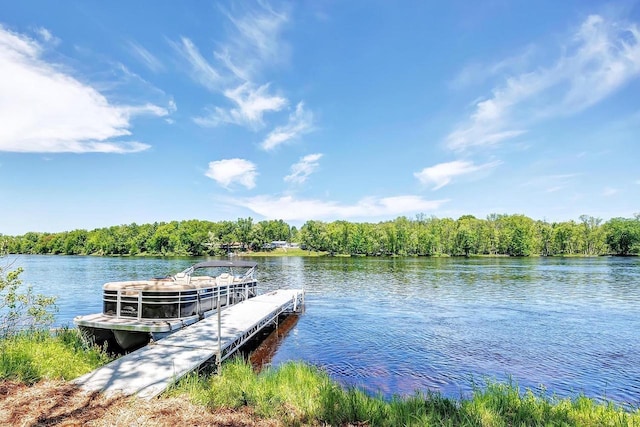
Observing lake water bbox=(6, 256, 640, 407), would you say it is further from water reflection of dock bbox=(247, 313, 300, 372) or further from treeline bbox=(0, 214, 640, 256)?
treeline bbox=(0, 214, 640, 256)

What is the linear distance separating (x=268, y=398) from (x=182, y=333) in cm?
634

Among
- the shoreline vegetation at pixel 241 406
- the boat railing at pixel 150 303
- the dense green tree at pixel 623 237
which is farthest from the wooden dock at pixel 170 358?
the dense green tree at pixel 623 237

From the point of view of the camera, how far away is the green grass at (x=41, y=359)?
748 cm

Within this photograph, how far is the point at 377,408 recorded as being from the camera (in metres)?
6.82

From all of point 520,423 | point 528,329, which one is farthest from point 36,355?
point 528,329

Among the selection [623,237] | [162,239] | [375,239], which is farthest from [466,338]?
[162,239]

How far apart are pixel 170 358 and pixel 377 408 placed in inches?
221

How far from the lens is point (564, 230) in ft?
364

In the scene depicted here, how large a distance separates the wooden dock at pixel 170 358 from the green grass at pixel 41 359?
0.58m

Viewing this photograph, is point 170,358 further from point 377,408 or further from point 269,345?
point 269,345

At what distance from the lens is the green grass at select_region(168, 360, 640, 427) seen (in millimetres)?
6332

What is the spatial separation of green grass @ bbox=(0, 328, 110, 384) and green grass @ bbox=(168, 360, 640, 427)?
2.60 metres

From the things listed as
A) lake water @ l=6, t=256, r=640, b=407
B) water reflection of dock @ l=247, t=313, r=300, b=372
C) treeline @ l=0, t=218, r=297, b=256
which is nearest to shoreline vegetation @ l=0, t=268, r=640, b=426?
lake water @ l=6, t=256, r=640, b=407

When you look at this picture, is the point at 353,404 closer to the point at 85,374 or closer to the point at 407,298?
the point at 85,374
